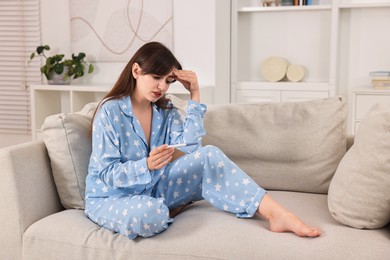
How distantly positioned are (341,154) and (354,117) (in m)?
1.74

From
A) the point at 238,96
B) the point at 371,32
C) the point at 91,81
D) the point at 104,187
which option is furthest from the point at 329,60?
the point at 104,187

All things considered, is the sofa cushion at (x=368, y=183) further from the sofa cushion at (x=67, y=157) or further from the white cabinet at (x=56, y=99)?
the white cabinet at (x=56, y=99)

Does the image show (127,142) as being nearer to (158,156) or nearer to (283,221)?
(158,156)

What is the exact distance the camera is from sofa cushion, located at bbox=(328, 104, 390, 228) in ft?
6.72

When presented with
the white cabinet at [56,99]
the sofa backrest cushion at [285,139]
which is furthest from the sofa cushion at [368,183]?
the white cabinet at [56,99]

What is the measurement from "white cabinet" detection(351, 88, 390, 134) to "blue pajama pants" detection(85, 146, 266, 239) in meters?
2.10

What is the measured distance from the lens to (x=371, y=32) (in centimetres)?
453

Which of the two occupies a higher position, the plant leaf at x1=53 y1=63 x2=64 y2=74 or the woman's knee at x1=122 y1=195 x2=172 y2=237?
the plant leaf at x1=53 y1=63 x2=64 y2=74

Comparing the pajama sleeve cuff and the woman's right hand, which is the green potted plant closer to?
the woman's right hand

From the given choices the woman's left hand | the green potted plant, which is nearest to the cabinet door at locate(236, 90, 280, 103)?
the green potted plant

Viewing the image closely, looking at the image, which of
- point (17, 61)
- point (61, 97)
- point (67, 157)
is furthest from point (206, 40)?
point (67, 157)

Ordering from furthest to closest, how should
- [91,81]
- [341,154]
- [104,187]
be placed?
[91,81] → [341,154] → [104,187]

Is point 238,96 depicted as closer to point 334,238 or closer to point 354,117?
point 354,117

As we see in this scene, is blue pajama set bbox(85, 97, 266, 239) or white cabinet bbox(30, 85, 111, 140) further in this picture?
white cabinet bbox(30, 85, 111, 140)
